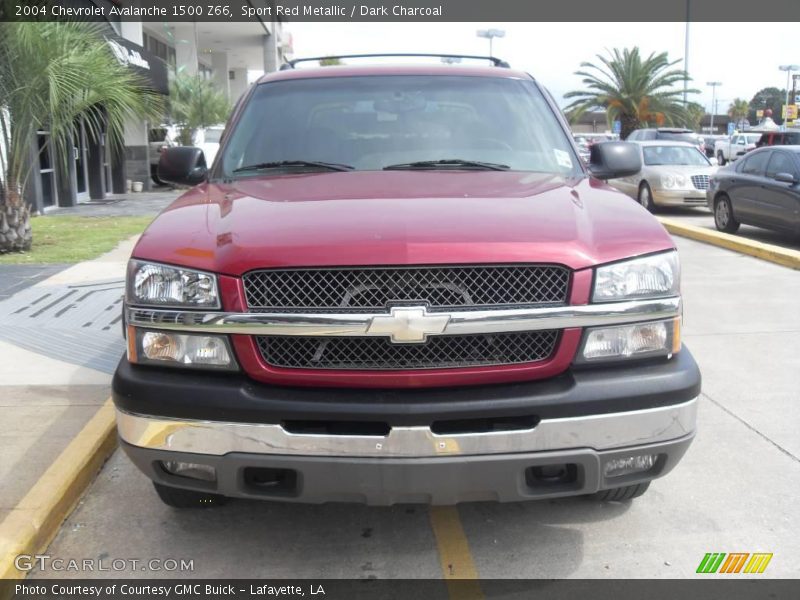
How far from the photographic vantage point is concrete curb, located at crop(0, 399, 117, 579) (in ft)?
10.6

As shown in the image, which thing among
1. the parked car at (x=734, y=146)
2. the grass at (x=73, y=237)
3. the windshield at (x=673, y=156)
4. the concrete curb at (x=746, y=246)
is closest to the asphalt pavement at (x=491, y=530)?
the concrete curb at (x=746, y=246)

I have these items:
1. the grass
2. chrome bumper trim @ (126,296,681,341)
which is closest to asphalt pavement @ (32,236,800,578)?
chrome bumper trim @ (126,296,681,341)

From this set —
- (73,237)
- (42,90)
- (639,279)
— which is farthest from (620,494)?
(73,237)

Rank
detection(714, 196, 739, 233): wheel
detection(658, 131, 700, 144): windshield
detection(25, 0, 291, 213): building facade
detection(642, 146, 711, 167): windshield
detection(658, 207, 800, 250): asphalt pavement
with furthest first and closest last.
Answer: detection(658, 131, 700, 144): windshield
detection(642, 146, 711, 167): windshield
detection(25, 0, 291, 213): building facade
detection(714, 196, 739, 233): wheel
detection(658, 207, 800, 250): asphalt pavement

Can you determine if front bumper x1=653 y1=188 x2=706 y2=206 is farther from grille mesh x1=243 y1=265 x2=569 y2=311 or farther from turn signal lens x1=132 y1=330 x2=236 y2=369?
turn signal lens x1=132 y1=330 x2=236 y2=369

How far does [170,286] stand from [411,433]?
101 cm

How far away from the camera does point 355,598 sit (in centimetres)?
304

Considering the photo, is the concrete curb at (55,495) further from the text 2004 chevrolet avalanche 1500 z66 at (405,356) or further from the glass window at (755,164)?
the glass window at (755,164)

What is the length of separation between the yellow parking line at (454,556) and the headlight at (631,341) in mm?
984

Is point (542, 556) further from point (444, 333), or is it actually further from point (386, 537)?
point (444, 333)

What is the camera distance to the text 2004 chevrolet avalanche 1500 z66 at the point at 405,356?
8.90 feet

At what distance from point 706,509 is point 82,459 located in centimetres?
298

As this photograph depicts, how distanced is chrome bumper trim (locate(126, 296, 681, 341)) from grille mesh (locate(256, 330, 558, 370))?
2.3 inches

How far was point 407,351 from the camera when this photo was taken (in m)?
2.79
